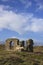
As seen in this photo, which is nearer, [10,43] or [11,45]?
[10,43]

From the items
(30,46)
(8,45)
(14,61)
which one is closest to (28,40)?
(30,46)

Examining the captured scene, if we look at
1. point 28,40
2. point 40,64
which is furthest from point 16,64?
point 28,40

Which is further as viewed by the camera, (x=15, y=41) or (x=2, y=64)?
(x=15, y=41)

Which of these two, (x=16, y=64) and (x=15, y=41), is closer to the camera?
(x=16, y=64)

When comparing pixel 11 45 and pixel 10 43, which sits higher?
pixel 10 43

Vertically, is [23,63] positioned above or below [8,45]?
below

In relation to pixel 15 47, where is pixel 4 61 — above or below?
below

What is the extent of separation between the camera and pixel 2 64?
1289 inches

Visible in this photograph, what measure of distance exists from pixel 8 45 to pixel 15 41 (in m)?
2.96

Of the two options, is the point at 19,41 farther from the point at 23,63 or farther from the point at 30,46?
the point at 23,63

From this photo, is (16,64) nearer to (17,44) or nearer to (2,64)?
(2,64)

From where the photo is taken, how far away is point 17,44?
222ft

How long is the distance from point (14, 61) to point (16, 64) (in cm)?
149

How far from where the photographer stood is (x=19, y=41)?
68.8 m
